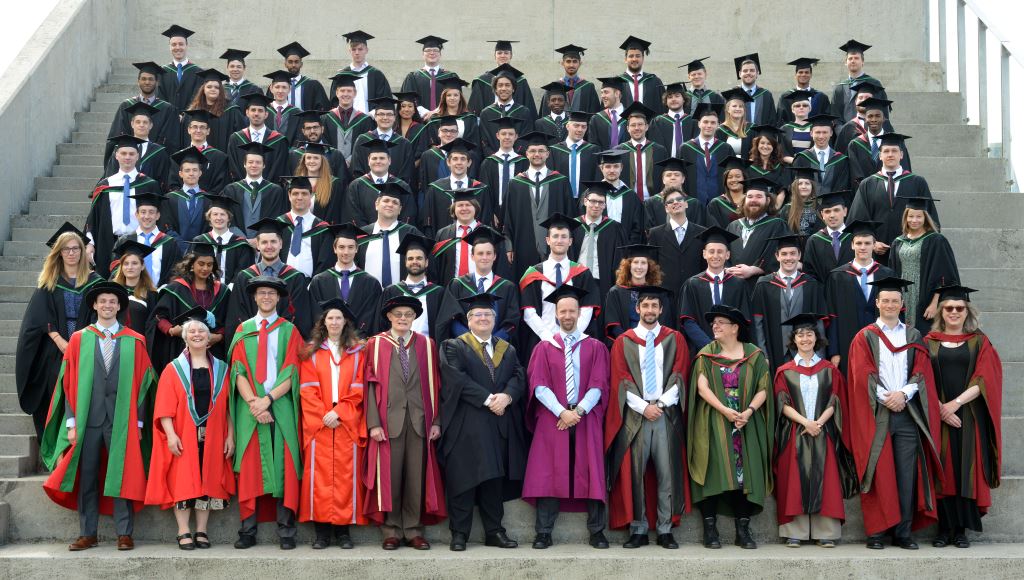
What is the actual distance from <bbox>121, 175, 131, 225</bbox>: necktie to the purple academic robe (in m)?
3.81

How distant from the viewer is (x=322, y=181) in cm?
1005

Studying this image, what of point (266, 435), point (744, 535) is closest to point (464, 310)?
point (266, 435)

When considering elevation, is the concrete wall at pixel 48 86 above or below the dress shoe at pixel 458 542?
above

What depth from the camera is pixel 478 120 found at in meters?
11.5

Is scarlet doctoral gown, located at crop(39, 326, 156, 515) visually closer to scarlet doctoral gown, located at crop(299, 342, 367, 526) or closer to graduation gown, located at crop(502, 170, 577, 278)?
scarlet doctoral gown, located at crop(299, 342, 367, 526)

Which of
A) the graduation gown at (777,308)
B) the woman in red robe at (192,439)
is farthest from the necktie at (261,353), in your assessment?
the graduation gown at (777,308)

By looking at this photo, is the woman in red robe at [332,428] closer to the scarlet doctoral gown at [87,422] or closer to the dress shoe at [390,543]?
the dress shoe at [390,543]

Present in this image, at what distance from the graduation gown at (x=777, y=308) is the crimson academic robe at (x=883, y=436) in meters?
0.70

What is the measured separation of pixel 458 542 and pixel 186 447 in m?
1.82

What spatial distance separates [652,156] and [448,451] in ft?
→ 12.9

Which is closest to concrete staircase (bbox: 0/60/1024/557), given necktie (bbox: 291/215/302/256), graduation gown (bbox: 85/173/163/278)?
graduation gown (bbox: 85/173/163/278)

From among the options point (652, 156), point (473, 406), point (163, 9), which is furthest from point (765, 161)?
point (163, 9)

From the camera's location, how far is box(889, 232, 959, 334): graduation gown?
8.60m

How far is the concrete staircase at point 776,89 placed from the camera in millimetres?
7824
